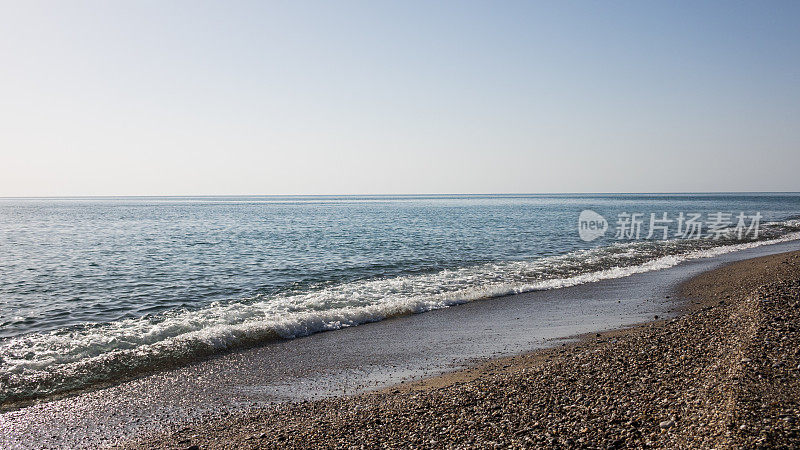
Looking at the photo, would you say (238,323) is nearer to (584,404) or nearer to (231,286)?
(231,286)

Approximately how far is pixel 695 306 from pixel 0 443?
17562mm

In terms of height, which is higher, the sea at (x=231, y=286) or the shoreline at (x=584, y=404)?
the shoreline at (x=584, y=404)

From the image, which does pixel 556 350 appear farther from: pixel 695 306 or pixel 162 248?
pixel 162 248

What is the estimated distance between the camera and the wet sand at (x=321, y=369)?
7.84 metres

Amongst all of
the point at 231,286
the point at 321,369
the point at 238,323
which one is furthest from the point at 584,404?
the point at 231,286

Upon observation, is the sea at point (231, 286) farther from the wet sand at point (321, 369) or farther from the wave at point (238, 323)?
the wet sand at point (321, 369)

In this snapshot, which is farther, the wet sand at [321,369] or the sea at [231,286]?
the sea at [231,286]

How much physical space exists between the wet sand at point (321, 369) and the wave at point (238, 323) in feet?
2.52

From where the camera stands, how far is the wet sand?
7836 millimetres

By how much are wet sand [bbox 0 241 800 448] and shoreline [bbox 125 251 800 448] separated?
0.28 metres

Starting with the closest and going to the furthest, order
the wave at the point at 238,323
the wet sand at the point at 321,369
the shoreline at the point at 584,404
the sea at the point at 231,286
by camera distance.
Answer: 1. the shoreline at the point at 584,404
2. the wet sand at the point at 321,369
3. the wave at the point at 238,323
4. the sea at the point at 231,286

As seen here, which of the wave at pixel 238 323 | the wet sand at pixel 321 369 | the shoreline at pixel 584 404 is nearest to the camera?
the shoreline at pixel 584 404

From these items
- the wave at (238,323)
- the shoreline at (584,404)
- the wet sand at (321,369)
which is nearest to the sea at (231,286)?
the wave at (238,323)

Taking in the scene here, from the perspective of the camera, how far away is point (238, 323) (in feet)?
47.4
